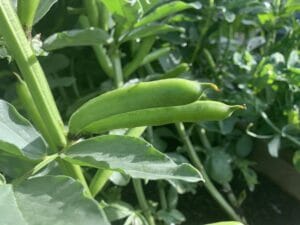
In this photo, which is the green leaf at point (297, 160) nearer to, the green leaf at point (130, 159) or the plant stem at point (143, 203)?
the plant stem at point (143, 203)

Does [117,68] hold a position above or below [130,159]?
below

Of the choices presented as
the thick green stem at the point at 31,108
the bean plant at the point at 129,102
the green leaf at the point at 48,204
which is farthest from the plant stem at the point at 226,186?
the green leaf at the point at 48,204

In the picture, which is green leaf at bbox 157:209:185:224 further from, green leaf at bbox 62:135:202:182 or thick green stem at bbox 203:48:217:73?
green leaf at bbox 62:135:202:182

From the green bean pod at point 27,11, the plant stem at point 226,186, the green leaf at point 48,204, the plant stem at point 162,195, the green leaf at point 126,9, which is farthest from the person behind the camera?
the plant stem at point 226,186

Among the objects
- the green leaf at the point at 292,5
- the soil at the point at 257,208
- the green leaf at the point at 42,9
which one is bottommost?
the soil at the point at 257,208

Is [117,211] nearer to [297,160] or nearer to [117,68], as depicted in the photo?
[117,68]

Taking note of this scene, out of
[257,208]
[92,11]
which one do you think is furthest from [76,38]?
[257,208]

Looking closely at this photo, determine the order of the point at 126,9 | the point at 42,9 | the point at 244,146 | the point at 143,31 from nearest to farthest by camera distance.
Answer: the point at 42,9, the point at 126,9, the point at 143,31, the point at 244,146
